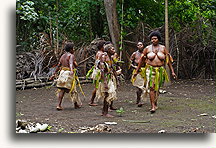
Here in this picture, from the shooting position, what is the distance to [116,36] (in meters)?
8.81

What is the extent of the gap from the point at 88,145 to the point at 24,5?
187cm

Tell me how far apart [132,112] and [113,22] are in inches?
159

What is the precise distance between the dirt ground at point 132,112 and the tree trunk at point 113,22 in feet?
5.93

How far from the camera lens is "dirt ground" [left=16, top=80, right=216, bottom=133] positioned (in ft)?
12.7

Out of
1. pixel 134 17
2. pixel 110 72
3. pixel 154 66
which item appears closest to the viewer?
pixel 110 72

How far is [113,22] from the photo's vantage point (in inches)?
348

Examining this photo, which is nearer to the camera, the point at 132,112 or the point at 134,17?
the point at 132,112

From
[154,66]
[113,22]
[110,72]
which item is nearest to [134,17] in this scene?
[113,22]

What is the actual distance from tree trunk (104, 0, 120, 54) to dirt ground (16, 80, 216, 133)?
1807 millimetres

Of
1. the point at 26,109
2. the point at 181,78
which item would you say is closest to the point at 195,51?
the point at 181,78

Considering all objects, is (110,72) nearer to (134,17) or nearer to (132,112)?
(132,112)

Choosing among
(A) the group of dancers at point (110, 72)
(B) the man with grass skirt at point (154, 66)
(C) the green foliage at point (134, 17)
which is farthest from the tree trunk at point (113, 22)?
(B) the man with grass skirt at point (154, 66)

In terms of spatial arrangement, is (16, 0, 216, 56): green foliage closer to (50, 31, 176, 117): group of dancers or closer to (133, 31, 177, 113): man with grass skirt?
(50, 31, 176, 117): group of dancers

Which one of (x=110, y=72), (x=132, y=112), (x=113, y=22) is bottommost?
(x=132, y=112)
